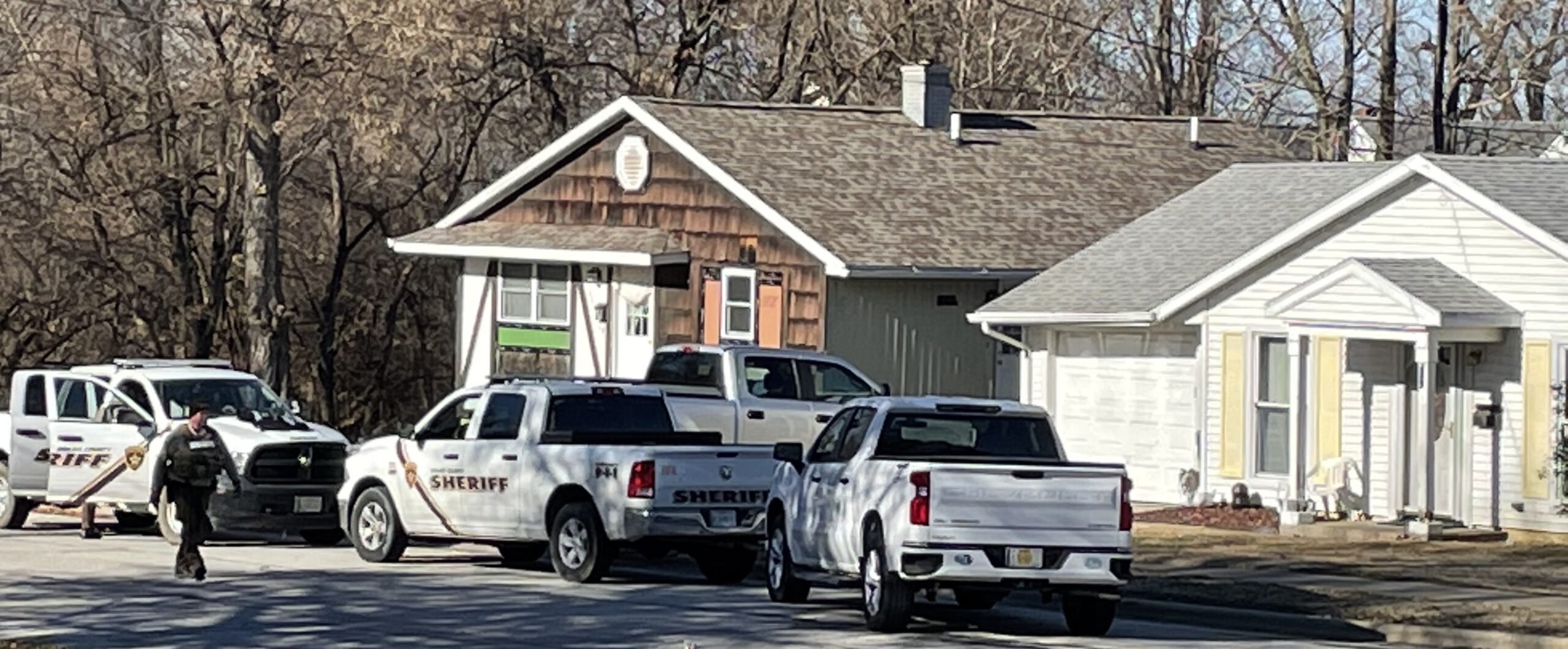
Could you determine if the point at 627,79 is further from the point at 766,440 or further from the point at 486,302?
the point at 766,440

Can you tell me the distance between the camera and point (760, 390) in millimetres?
30562

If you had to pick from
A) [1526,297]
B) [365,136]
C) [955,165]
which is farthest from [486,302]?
[1526,297]

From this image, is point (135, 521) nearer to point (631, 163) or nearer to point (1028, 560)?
point (631, 163)

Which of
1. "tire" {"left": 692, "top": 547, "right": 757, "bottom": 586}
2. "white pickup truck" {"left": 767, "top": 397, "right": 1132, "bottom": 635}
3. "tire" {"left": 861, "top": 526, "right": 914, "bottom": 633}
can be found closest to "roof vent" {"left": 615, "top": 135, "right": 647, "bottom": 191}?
"tire" {"left": 692, "top": 547, "right": 757, "bottom": 586}

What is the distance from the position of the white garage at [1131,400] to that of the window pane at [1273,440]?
40.9 inches

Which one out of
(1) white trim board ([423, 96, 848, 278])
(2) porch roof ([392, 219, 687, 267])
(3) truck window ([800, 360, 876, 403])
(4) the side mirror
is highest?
(1) white trim board ([423, 96, 848, 278])

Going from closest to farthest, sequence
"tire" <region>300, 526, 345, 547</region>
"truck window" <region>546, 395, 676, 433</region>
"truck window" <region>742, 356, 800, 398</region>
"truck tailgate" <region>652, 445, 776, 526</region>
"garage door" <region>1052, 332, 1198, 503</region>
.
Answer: "truck tailgate" <region>652, 445, 776, 526</region>, "truck window" <region>546, 395, 676, 433</region>, "tire" <region>300, 526, 345, 547</region>, "truck window" <region>742, 356, 800, 398</region>, "garage door" <region>1052, 332, 1198, 503</region>

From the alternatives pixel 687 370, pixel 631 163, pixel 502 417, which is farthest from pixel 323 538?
pixel 631 163

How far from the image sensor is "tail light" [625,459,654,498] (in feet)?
72.5

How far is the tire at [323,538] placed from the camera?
1082 inches

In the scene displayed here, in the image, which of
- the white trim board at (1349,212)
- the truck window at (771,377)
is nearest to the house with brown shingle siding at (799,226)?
the truck window at (771,377)

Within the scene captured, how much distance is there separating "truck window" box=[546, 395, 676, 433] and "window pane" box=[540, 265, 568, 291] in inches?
651

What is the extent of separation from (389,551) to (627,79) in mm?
25749

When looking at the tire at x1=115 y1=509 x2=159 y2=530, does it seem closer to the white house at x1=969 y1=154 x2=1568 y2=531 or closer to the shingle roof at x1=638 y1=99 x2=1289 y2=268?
the shingle roof at x1=638 y1=99 x2=1289 y2=268
